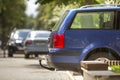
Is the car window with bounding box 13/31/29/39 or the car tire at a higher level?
the car tire

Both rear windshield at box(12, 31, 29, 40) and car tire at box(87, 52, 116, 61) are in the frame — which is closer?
car tire at box(87, 52, 116, 61)

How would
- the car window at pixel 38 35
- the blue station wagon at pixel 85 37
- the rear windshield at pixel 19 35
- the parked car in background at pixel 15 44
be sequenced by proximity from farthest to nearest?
the rear windshield at pixel 19 35, the parked car in background at pixel 15 44, the car window at pixel 38 35, the blue station wagon at pixel 85 37

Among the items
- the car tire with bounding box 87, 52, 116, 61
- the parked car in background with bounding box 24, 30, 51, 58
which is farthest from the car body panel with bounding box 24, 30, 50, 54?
the car tire with bounding box 87, 52, 116, 61

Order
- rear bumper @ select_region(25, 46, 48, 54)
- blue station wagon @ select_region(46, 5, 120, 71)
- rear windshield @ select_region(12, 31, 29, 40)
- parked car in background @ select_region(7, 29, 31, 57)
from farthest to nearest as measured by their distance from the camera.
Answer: rear windshield @ select_region(12, 31, 29, 40) < parked car in background @ select_region(7, 29, 31, 57) < rear bumper @ select_region(25, 46, 48, 54) < blue station wagon @ select_region(46, 5, 120, 71)

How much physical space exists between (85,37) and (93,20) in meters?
0.48

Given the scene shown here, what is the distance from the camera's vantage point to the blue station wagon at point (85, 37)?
12875mm

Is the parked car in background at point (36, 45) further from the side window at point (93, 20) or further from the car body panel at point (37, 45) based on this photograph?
the side window at point (93, 20)

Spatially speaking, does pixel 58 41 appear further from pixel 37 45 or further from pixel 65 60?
pixel 37 45

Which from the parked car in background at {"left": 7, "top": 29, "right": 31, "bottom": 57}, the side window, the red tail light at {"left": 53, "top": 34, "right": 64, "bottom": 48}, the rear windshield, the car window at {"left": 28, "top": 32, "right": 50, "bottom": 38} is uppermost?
the side window

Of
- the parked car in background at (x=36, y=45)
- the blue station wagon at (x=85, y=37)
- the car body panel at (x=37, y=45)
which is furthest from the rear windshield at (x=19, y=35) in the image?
the blue station wagon at (x=85, y=37)

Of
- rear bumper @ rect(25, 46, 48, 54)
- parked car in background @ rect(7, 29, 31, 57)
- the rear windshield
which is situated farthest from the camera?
the rear windshield

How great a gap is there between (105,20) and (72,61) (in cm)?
131

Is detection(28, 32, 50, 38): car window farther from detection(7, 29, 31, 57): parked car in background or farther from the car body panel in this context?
detection(7, 29, 31, 57): parked car in background

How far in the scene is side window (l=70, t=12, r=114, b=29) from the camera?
1302 centimetres
